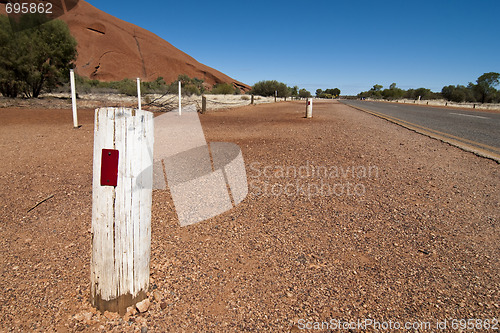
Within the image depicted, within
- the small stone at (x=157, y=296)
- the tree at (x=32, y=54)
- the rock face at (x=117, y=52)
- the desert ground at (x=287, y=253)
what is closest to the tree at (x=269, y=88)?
the rock face at (x=117, y=52)

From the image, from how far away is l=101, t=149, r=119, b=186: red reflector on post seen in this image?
1.70 metres

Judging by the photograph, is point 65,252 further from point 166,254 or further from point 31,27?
point 31,27

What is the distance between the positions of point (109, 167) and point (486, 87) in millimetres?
79351

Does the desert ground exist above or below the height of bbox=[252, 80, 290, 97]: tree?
below

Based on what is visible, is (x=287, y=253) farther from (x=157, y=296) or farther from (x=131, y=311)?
(x=131, y=311)

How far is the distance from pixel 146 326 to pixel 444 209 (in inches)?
123

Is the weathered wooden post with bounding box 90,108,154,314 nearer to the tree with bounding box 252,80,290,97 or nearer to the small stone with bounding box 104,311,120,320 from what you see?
the small stone with bounding box 104,311,120,320

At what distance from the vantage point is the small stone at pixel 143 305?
1933 millimetres

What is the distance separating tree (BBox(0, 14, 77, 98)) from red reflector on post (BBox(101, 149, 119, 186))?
776 inches

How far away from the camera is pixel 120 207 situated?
69.9 inches

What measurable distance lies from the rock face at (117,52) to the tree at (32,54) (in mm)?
54941

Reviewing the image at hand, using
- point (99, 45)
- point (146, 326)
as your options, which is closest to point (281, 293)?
point (146, 326)

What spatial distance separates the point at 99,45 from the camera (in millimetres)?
78438

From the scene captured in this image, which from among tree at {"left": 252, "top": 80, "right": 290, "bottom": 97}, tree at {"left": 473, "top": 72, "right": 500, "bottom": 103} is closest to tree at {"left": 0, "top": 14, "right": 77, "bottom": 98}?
tree at {"left": 252, "top": 80, "right": 290, "bottom": 97}
